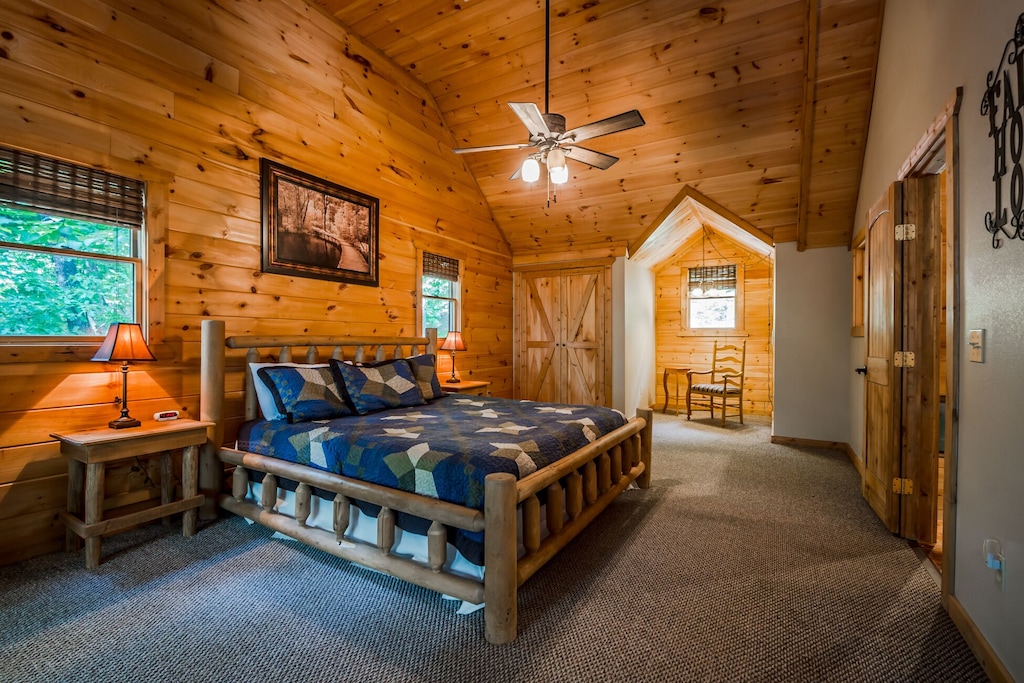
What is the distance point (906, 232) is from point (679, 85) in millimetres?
2209

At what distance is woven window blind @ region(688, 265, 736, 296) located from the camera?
704cm

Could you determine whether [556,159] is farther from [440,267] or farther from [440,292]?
[440,292]

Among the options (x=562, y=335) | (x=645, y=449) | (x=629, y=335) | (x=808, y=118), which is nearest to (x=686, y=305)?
(x=629, y=335)

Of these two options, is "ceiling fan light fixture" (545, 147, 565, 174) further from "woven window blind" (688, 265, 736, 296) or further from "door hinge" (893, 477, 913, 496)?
"woven window blind" (688, 265, 736, 296)

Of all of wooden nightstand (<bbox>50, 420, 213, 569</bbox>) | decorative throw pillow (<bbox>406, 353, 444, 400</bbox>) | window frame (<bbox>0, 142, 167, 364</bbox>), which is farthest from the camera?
decorative throw pillow (<bbox>406, 353, 444, 400</bbox>)

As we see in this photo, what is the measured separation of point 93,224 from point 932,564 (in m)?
4.74

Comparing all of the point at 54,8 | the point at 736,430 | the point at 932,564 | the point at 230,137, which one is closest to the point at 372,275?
the point at 230,137

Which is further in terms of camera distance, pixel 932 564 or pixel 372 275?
pixel 372 275

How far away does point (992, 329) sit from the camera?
1.61 meters

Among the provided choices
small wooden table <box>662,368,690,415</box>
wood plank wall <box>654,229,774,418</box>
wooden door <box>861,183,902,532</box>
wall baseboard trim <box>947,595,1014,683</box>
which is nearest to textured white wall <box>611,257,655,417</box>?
small wooden table <box>662,368,690,415</box>

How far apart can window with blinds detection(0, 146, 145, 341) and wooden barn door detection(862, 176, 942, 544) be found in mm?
4361

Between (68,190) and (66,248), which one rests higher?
(68,190)

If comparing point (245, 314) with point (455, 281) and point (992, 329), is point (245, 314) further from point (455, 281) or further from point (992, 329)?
point (992, 329)

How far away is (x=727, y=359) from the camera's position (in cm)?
704
